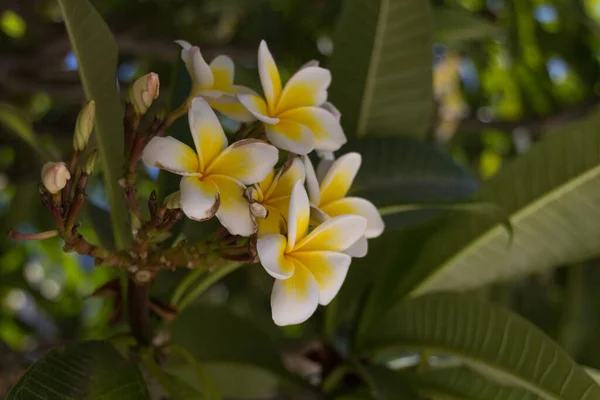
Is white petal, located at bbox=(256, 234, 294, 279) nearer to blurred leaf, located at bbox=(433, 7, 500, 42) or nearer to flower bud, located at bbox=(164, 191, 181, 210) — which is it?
flower bud, located at bbox=(164, 191, 181, 210)

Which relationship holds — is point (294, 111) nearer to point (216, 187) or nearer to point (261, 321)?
point (216, 187)

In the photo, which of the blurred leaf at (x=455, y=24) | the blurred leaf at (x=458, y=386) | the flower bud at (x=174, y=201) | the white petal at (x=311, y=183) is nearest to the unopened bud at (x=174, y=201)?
the flower bud at (x=174, y=201)

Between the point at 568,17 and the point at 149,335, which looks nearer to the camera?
the point at 149,335

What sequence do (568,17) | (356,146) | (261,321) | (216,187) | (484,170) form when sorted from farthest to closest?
(484,170), (568,17), (261,321), (356,146), (216,187)

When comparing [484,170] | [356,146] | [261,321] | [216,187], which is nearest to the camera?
[216,187]

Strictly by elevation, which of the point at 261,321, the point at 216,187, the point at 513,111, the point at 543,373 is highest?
the point at 216,187

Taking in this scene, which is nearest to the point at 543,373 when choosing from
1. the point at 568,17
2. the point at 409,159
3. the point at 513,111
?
the point at 409,159
